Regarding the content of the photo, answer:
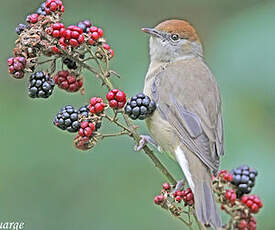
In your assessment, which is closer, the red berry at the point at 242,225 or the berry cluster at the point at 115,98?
the red berry at the point at 242,225

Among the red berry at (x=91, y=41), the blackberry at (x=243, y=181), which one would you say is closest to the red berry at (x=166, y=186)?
the blackberry at (x=243, y=181)

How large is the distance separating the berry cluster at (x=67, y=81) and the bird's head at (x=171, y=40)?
158 cm

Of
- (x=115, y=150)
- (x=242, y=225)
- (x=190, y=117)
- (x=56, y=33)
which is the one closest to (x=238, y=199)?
(x=242, y=225)

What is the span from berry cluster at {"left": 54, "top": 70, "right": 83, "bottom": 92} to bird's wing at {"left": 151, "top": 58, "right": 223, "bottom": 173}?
0.92m

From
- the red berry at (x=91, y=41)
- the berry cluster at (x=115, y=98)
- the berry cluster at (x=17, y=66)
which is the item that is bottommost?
the berry cluster at (x=115, y=98)

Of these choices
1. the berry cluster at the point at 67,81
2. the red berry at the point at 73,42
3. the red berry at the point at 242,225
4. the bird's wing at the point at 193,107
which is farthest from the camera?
the bird's wing at the point at 193,107

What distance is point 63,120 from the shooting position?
3.12m

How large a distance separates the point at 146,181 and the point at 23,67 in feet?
5.48

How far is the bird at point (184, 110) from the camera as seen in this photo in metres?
3.84

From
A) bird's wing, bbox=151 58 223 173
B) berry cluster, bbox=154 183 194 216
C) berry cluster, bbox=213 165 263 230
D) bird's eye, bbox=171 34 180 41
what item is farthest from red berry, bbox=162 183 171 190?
bird's eye, bbox=171 34 180 41

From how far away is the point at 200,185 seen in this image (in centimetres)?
Result: 354

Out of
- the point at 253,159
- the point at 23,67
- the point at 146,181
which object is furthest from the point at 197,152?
the point at 23,67

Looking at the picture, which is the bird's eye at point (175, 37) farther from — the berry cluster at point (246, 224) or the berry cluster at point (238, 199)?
the berry cluster at point (246, 224)

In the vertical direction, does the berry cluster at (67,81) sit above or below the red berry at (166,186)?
above
